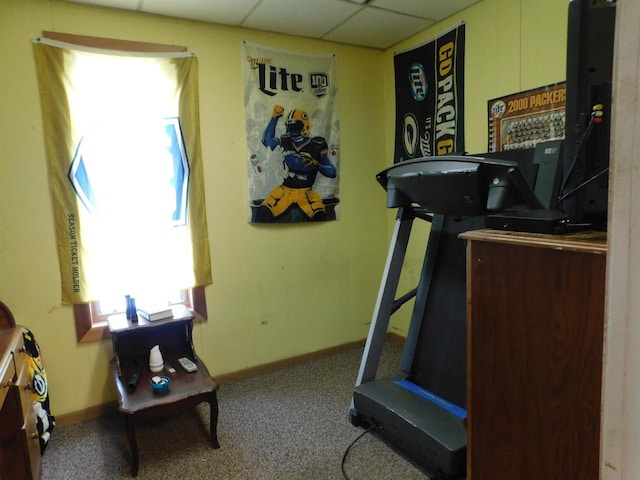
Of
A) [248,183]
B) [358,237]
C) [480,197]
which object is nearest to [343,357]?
[358,237]

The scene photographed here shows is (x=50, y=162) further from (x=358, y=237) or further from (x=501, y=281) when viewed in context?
(x=501, y=281)

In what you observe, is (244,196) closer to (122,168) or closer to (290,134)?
(290,134)

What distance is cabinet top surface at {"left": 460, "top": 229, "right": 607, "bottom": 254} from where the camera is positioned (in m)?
0.86

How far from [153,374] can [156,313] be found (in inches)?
13.7

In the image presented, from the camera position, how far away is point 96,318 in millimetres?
2553

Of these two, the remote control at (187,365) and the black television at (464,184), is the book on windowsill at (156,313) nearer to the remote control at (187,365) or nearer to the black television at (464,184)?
the remote control at (187,365)

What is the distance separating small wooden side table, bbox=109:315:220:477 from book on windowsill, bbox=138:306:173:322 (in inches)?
1.2

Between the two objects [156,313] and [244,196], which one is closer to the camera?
[156,313]

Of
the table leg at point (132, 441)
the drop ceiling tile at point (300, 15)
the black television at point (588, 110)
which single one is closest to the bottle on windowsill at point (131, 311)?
the table leg at point (132, 441)

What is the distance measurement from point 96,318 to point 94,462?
0.85 metres

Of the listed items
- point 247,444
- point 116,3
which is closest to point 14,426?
point 247,444

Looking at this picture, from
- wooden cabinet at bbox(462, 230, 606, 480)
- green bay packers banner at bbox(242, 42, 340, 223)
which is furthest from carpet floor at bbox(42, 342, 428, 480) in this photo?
green bay packers banner at bbox(242, 42, 340, 223)

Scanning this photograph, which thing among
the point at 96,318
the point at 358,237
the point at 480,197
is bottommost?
the point at 96,318

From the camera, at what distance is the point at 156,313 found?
2383mm
